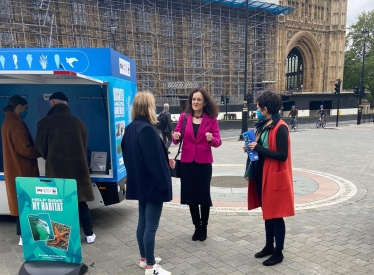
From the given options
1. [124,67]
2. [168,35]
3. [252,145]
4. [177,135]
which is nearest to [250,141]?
[252,145]

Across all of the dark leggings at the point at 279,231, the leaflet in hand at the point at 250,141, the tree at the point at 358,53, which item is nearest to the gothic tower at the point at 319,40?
the tree at the point at 358,53

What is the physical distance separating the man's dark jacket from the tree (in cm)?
6322

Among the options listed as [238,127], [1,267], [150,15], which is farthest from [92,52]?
[150,15]

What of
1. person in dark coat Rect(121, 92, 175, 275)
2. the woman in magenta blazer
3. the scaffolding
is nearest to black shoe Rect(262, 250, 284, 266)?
the woman in magenta blazer

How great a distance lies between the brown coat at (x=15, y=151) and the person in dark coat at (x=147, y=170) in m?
1.58

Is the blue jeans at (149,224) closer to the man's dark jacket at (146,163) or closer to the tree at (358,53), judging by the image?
the man's dark jacket at (146,163)

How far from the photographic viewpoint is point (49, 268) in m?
3.19

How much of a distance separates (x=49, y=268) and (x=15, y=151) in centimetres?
159

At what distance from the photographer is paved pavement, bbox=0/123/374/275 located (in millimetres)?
3422

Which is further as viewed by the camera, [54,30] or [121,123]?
[54,30]

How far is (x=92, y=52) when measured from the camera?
169 inches

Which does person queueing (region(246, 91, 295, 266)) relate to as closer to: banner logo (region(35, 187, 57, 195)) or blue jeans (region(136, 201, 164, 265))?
blue jeans (region(136, 201, 164, 265))

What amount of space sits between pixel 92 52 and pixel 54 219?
232cm

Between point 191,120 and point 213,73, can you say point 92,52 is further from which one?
point 213,73
